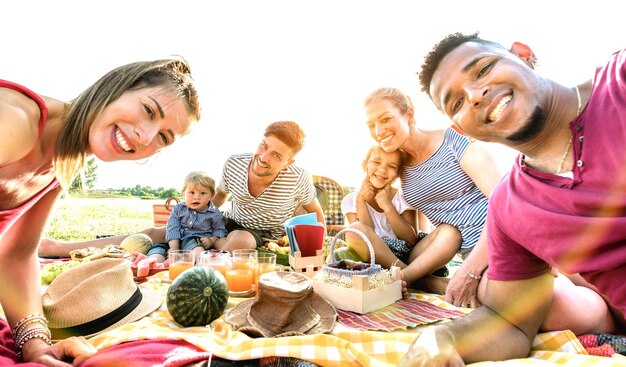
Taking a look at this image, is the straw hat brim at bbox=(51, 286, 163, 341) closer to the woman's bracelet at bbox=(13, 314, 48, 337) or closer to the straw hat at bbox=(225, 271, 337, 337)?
the woman's bracelet at bbox=(13, 314, 48, 337)

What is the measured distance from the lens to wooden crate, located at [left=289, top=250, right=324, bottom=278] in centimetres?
246

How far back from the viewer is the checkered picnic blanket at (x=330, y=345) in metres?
1.44

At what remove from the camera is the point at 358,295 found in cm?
206

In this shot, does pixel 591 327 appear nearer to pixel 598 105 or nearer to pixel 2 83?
pixel 598 105

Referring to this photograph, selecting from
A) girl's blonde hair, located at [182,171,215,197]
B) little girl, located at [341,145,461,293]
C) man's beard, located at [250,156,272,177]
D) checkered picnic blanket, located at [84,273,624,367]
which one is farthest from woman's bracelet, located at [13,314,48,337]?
girl's blonde hair, located at [182,171,215,197]

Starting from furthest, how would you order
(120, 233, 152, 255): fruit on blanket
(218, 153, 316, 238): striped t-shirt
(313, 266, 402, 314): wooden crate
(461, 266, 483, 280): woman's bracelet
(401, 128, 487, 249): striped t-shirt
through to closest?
(218, 153, 316, 238): striped t-shirt → (120, 233, 152, 255): fruit on blanket → (401, 128, 487, 249): striped t-shirt → (461, 266, 483, 280): woman's bracelet → (313, 266, 402, 314): wooden crate

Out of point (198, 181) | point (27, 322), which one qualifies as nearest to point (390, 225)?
point (198, 181)

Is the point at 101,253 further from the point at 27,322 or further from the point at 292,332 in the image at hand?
the point at 292,332

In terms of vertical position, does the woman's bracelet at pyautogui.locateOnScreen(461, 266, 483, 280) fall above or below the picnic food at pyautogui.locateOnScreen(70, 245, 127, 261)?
above

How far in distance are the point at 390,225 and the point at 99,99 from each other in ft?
7.67

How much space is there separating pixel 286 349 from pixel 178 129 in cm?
106

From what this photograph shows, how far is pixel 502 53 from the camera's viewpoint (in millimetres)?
1487

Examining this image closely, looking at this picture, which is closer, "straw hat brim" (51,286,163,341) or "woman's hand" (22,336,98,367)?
"woman's hand" (22,336,98,367)

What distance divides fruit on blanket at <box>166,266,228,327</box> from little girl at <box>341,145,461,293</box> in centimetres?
124
